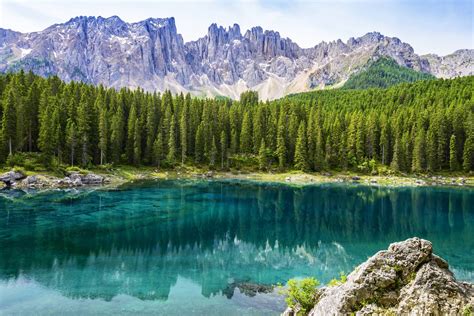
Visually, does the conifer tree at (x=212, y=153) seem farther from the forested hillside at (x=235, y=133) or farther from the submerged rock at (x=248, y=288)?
the submerged rock at (x=248, y=288)

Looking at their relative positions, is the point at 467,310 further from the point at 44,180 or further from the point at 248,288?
the point at 44,180

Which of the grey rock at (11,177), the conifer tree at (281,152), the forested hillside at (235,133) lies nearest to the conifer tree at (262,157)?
→ the forested hillside at (235,133)

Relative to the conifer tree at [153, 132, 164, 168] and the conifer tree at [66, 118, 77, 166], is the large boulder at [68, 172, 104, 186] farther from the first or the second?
the conifer tree at [153, 132, 164, 168]

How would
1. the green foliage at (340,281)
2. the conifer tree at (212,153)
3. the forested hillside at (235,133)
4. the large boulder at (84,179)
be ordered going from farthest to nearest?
the conifer tree at (212,153)
the forested hillside at (235,133)
the large boulder at (84,179)
the green foliage at (340,281)

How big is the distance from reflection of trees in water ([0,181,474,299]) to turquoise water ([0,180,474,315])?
0.40 feet

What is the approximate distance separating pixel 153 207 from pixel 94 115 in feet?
174

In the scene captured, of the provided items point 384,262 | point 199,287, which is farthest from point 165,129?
point 384,262

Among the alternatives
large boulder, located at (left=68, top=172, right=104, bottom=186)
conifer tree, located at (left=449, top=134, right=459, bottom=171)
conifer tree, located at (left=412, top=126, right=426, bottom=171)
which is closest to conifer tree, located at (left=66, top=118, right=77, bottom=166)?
large boulder, located at (left=68, top=172, right=104, bottom=186)

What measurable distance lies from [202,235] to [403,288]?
108 ft

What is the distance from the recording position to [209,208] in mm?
60594

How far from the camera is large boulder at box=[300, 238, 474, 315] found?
11.2 meters

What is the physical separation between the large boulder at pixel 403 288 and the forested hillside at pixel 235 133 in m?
89.1

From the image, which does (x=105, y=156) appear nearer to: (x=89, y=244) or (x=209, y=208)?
(x=209, y=208)

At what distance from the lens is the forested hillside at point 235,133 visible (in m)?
98.9
